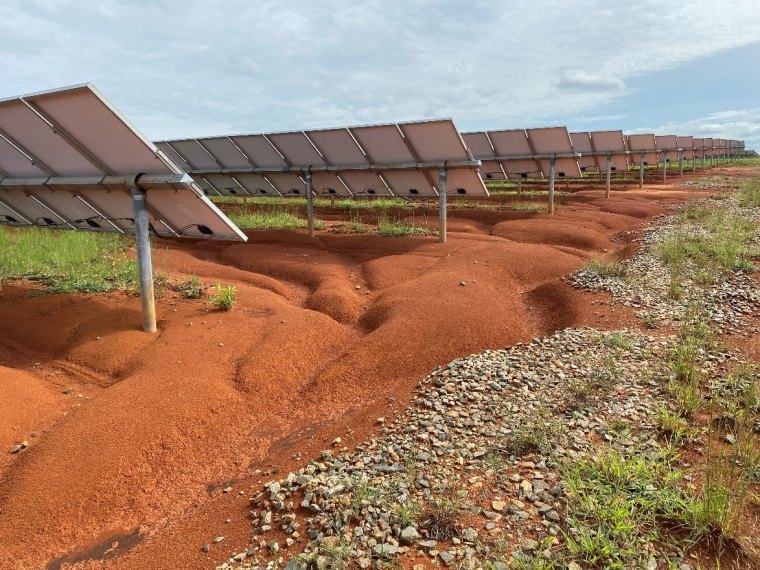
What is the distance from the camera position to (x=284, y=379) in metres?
6.34

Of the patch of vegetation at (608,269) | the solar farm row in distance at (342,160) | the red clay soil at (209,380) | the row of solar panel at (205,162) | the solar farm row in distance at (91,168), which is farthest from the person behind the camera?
the solar farm row in distance at (342,160)

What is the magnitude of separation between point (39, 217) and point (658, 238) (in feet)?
51.1

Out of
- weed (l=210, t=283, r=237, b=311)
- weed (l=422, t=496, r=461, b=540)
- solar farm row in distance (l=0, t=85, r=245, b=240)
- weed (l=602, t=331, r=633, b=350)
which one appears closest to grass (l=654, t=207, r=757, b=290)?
weed (l=602, t=331, r=633, b=350)

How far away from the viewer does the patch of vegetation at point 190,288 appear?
8.62 m

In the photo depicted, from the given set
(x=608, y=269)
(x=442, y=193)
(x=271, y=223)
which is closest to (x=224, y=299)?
(x=442, y=193)

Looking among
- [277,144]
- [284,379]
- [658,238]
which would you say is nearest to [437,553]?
[284,379]

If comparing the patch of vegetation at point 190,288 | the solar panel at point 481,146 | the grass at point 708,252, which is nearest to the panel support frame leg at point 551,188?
the solar panel at point 481,146

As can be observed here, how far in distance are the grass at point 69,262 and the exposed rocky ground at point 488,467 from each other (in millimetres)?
6354

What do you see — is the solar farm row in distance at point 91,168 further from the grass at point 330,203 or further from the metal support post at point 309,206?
the grass at point 330,203

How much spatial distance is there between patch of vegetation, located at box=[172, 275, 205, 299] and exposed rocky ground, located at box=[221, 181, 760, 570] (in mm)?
4868

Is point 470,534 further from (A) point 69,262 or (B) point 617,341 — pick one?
(A) point 69,262

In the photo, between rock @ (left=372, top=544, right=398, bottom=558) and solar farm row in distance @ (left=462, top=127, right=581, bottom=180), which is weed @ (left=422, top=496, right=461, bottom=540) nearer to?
rock @ (left=372, top=544, right=398, bottom=558)

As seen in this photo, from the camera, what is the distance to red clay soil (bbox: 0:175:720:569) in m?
3.97

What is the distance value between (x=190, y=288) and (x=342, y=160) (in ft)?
24.9
